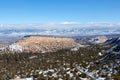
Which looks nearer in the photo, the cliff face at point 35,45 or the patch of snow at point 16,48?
the patch of snow at point 16,48

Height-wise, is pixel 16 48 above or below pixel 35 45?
below

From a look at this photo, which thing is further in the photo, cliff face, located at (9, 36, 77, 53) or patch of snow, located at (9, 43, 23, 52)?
cliff face, located at (9, 36, 77, 53)

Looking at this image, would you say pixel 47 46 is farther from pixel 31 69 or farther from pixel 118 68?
pixel 118 68

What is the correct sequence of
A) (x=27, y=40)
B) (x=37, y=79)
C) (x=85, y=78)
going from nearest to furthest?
(x=85, y=78) < (x=37, y=79) < (x=27, y=40)

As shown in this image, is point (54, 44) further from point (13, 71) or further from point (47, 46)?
point (13, 71)

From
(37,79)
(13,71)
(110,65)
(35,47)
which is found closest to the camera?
(37,79)

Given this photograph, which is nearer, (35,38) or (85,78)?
(85,78)

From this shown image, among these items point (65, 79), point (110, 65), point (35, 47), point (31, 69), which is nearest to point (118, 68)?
point (110, 65)

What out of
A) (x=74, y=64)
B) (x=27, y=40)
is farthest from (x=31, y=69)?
(x=27, y=40)

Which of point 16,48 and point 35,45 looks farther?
point 35,45
